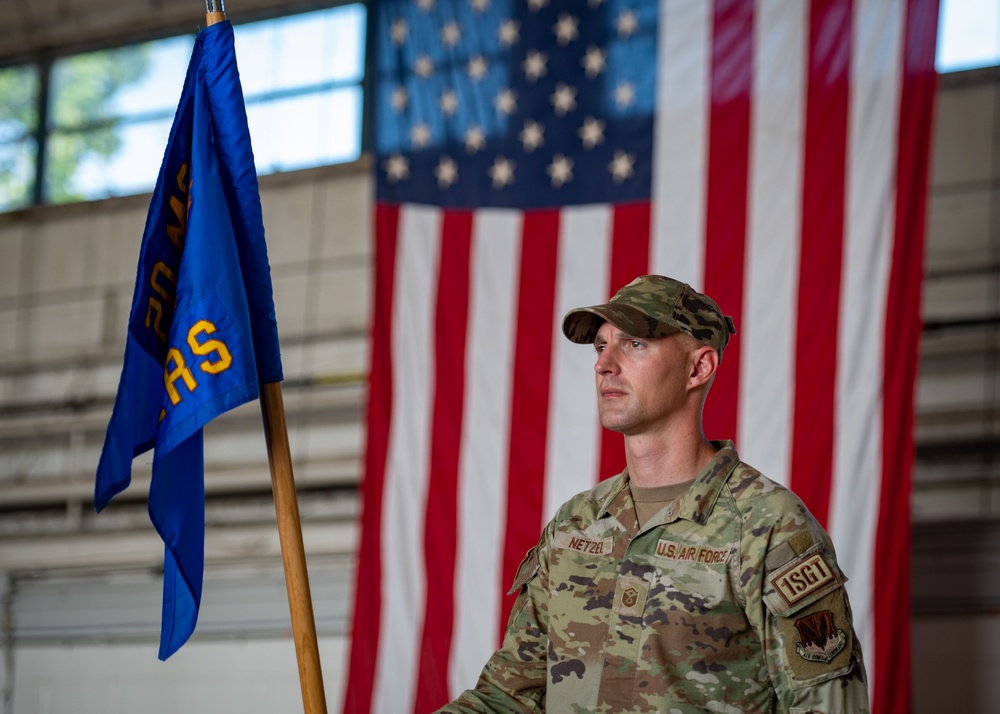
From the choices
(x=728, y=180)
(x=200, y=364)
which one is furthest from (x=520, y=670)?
(x=728, y=180)

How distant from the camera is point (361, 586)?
4500 mm

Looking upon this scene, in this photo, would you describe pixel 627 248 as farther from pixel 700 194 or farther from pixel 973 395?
pixel 973 395

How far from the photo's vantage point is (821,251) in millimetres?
4180

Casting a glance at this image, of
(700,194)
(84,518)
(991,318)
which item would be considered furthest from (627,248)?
(84,518)

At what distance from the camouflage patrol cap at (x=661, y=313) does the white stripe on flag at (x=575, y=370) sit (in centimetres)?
210

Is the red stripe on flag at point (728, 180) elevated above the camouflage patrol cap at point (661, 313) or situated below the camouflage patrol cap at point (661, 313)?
above

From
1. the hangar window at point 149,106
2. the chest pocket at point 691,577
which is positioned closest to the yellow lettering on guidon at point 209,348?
the chest pocket at point 691,577

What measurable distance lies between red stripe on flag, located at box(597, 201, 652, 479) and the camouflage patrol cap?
2095 mm

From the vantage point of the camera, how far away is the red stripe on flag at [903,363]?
3926mm

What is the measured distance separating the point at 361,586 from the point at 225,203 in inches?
93.0

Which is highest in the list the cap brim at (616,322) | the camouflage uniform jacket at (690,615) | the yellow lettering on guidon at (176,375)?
the cap brim at (616,322)

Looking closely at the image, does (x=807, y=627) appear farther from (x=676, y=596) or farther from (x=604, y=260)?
(x=604, y=260)

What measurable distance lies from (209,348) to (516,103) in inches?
102

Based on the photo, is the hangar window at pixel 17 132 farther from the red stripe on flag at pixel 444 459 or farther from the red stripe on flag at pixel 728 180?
the red stripe on flag at pixel 728 180
